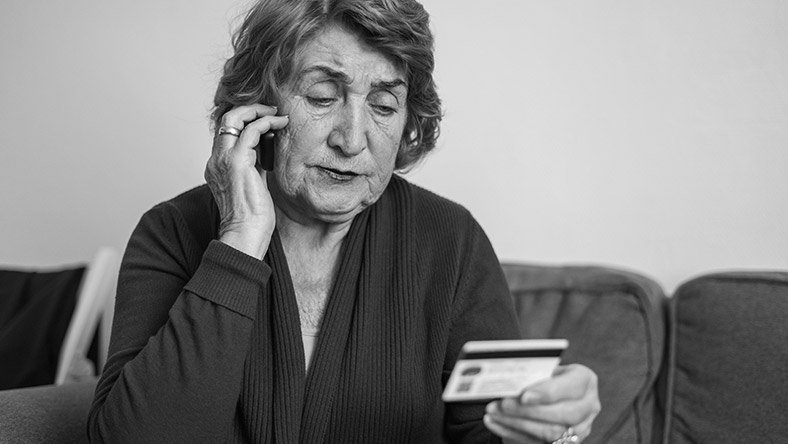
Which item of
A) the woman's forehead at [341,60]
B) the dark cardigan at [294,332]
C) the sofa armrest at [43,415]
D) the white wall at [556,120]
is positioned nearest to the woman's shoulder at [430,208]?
the dark cardigan at [294,332]

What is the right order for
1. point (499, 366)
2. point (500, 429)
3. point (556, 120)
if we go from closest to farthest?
point (499, 366) < point (500, 429) < point (556, 120)

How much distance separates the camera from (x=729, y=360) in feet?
4.66

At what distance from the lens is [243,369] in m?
1.25

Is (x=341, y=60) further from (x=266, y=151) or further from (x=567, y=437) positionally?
(x=567, y=437)

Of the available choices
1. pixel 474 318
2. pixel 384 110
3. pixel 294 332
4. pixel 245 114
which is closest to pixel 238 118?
pixel 245 114

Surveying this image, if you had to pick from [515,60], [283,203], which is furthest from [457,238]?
[515,60]

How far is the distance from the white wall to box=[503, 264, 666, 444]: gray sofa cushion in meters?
0.17

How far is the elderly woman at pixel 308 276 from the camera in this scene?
117cm

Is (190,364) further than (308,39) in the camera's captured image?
No

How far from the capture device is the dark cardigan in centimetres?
116

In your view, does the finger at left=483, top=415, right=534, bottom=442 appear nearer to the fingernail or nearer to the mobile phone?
the fingernail

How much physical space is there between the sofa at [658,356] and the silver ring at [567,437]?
0.43m

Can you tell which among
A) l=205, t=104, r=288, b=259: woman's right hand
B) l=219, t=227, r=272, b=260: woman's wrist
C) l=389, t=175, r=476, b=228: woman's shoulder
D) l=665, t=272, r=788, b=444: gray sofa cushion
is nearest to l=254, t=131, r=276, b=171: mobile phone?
l=205, t=104, r=288, b=259: woman's right hand

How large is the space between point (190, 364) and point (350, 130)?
0.41 meters
